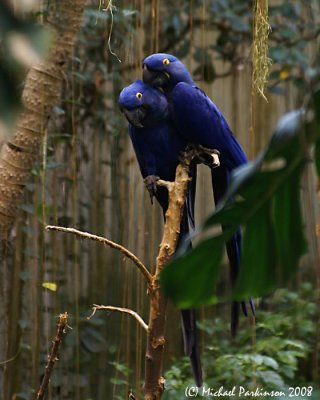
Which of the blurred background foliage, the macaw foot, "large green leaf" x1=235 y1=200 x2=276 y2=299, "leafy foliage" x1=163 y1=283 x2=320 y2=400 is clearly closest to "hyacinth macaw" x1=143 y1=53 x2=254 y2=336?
the macaw foot

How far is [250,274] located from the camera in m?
0.80

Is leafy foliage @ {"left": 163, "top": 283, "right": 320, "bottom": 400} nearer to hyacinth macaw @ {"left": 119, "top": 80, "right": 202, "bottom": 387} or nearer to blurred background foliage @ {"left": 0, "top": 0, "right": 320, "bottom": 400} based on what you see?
blurred background foliage @ {"left": 0, "top": 0, "right": 320, "bottom": 400}

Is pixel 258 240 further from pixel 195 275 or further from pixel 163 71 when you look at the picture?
pixel 163 71

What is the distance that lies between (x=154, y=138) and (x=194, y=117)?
0.36 feet

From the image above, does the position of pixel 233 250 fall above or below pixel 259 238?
above

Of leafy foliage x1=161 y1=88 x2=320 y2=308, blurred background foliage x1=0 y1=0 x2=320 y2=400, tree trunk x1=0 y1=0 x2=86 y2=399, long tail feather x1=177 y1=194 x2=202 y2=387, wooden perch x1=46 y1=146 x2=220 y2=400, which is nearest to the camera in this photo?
leafy foliage x1=161 y1=88 x2=320 y2=308

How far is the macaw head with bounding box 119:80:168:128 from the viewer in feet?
5.40

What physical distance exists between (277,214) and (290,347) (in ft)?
5.38

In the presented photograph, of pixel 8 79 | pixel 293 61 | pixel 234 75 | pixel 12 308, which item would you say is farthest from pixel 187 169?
pixel 234 75

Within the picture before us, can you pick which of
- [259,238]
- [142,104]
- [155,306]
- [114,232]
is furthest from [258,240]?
[114,232]

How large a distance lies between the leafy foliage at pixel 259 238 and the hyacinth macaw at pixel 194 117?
0.89m

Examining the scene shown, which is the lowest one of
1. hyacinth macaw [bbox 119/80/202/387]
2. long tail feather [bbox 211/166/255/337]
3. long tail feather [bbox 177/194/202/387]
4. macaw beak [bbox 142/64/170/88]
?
long tail feather [bbox 177/194/202/387]

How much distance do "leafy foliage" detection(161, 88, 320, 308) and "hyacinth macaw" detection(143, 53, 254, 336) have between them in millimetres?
893

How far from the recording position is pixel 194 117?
170cm
